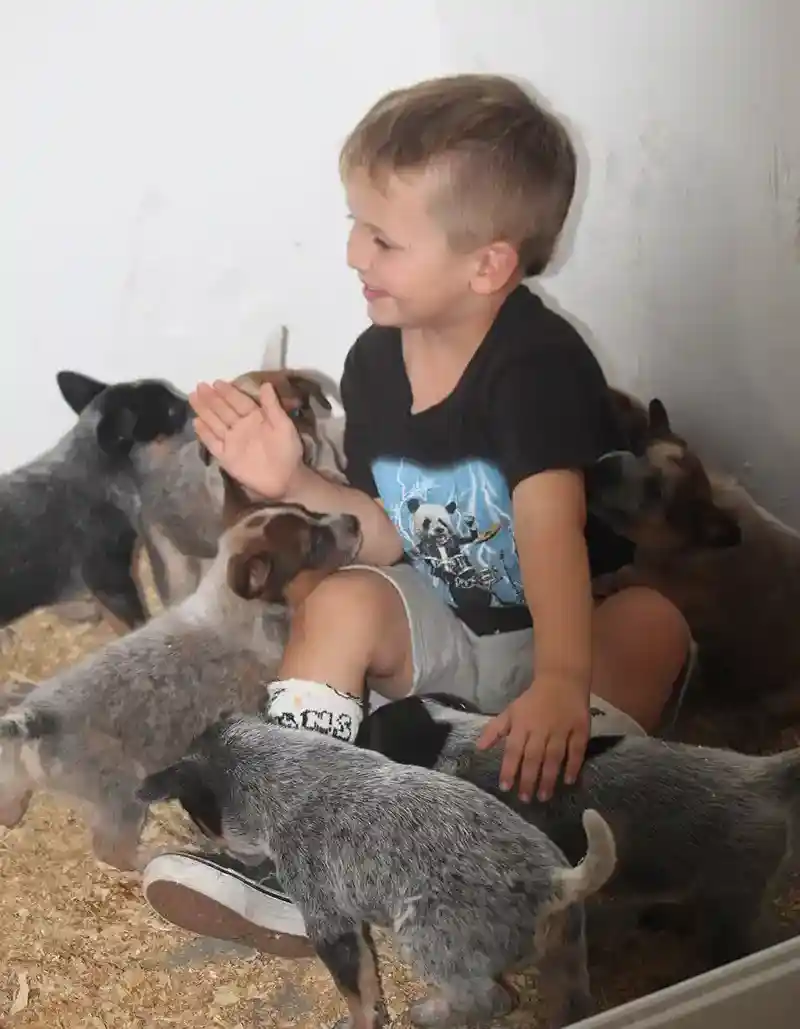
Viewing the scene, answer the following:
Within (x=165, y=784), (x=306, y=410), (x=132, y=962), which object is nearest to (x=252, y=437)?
(x=306, y=410)

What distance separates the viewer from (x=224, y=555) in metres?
0.84

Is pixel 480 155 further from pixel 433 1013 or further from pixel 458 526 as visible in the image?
pixel 433 1013

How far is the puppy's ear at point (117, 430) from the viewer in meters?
0.88

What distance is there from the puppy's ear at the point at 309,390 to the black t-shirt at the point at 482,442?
27mm

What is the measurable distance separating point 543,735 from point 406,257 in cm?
31

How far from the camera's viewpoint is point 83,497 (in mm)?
893

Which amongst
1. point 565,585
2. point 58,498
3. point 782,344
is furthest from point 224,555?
point 782,344

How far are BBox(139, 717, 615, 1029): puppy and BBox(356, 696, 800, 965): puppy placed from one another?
0.02m

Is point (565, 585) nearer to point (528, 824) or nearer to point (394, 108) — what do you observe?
point (528, 824)

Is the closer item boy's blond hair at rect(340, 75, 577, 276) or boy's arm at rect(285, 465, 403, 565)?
boy's blond hair at rect(340, 75, 577, 276)

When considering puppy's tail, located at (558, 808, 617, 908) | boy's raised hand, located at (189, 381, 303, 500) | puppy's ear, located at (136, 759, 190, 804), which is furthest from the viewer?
boy's raised hand, located at (189, 381, 303, 500)

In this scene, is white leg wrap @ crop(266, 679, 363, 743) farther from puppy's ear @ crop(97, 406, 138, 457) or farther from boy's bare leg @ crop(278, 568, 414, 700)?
puppy's ear @ crop(97, 406, 138, 457)

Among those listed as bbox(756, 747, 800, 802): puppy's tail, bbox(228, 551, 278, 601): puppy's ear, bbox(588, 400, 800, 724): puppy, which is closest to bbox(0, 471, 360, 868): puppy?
bbox(228, 551, 278, 601): puppy's ear

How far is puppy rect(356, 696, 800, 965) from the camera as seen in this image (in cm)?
67
